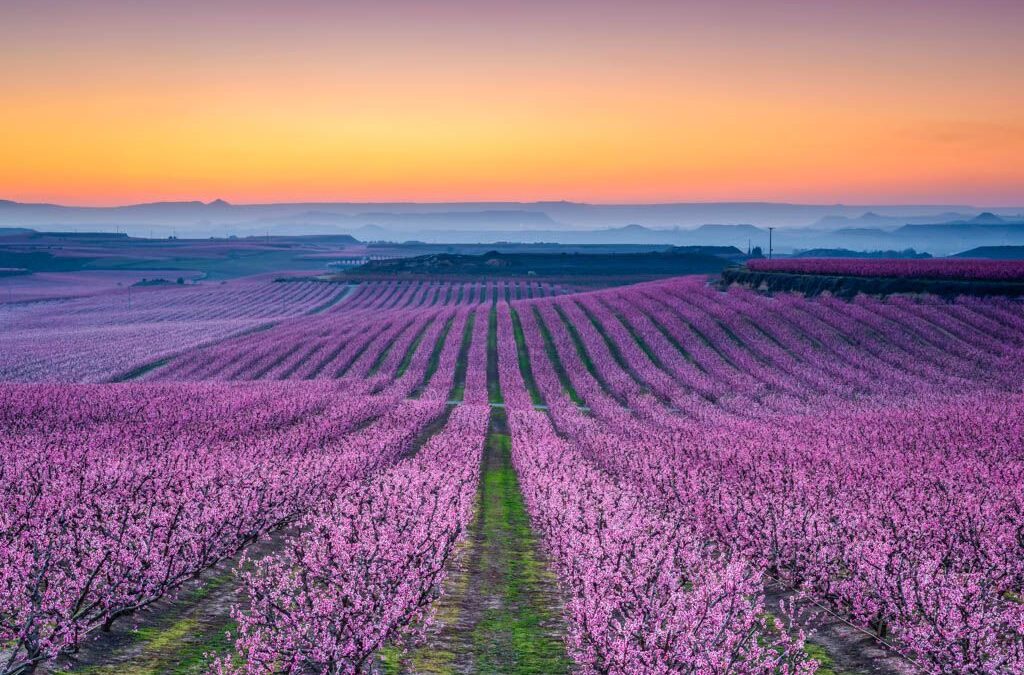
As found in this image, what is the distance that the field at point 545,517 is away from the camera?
1426 cm

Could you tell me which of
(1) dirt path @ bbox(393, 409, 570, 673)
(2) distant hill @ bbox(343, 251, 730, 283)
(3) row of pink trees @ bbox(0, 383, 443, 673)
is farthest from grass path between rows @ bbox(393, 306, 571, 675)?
(2) distant hill @ bbox(343, 251, 730, 283)

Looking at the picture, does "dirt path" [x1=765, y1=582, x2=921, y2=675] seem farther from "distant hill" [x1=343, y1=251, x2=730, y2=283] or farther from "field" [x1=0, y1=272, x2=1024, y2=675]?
"distant hill" [x1=343, y1=251, x2=730, y2=283]

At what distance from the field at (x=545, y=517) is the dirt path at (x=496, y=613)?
8 cm

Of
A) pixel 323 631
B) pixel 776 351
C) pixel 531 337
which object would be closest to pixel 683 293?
pixel 531 337

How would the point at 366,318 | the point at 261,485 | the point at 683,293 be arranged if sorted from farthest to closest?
the point at 366,318 < the point at 683,293 < the point at 261,485

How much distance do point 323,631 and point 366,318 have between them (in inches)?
3229

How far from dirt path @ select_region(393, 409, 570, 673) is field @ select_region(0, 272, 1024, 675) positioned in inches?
3.2

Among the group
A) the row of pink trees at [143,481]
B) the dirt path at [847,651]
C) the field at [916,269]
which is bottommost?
the dirt path at [847,651]

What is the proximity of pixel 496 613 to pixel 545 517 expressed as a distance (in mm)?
5285

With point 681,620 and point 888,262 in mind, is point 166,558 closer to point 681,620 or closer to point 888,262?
point 681,620

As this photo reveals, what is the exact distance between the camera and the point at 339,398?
4997 cm

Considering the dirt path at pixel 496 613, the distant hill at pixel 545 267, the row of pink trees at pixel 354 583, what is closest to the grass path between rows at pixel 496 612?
the dirt path at pixel 496 613

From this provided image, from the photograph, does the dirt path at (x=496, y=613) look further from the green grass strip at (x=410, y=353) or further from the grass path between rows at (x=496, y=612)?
the green grass strip at (x=410, y=353)

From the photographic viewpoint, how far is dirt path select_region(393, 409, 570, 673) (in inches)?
600
